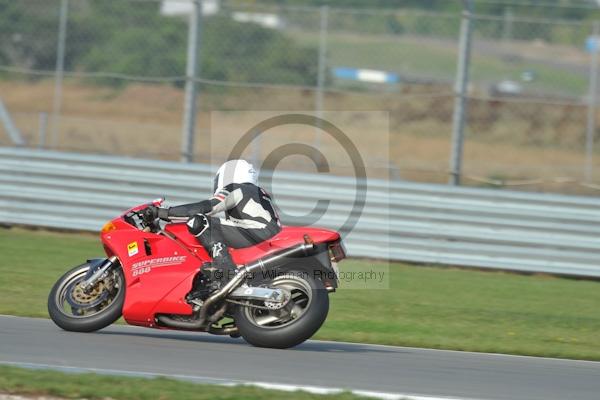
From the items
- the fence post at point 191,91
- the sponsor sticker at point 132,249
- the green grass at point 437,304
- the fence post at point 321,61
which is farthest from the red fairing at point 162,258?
the fence post at point 321,61

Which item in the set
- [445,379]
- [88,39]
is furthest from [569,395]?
[88,39]

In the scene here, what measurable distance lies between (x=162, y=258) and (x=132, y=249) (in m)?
0.25

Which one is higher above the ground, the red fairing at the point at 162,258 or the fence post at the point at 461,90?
the fence post at the point at 461,90

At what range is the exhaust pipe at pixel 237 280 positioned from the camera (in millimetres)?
8180

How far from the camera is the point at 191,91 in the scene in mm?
14617

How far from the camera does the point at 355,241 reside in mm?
13656

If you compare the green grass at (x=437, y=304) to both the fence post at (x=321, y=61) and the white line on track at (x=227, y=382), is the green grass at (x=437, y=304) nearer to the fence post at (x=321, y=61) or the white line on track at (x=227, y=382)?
the white line on track at (x=227, y=382)

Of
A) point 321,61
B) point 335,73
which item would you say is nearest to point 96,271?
point 321,61

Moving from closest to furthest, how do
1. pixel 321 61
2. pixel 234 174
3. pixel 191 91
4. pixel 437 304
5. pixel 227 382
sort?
1. pixel 227 382
2. pixel 234 174
3. pixel 437 304
4. pixel 191 91
5. pixel 321 61

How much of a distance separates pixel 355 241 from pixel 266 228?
17.4 ft

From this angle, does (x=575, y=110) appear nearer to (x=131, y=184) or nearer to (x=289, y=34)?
(x=289, y=34)

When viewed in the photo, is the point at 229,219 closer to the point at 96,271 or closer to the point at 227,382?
the point at 96,271

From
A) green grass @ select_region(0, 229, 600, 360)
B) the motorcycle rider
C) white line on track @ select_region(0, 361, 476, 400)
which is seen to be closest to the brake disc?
the motorcycle rider

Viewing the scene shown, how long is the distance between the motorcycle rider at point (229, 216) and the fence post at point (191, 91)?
20.3ft
